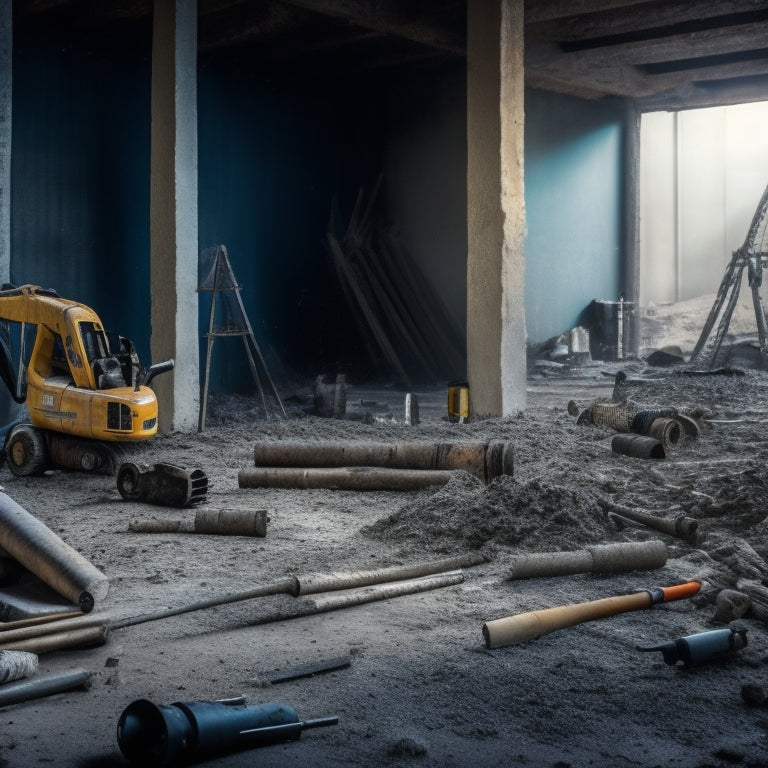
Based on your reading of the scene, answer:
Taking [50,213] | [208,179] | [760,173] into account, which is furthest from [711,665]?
[760,173]

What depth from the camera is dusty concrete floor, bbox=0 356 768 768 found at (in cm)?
294

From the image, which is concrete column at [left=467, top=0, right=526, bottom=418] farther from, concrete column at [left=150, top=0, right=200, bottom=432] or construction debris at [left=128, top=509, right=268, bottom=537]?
construction debris at [left=128, top=509, right=268, bottom=537]

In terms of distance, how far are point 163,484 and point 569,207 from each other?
1328 centimetres

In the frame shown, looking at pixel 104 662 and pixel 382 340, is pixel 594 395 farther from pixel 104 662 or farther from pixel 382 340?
pixel 104 662

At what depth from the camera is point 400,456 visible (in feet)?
23.4

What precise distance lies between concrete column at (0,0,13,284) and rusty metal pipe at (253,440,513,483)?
341 centimetres

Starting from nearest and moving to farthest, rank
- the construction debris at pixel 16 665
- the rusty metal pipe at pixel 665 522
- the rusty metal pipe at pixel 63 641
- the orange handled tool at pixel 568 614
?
1. the construction debris at pixel 16 665
2. the rusty metal pipe at pixel 63 641
3. the orange handled tool at pixel 568 614
4. the rusty metal pipe at pixel 665 522

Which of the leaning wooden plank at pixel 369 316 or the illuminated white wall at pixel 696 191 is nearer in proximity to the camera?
the leaning wooden plank at pixel 369 316

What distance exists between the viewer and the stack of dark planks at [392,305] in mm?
14695

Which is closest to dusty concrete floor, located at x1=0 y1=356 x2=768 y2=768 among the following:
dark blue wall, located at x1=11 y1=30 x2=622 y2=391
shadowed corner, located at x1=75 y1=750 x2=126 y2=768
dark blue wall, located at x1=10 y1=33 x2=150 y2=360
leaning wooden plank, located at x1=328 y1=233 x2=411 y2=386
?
shadowed corner, located at x1=75 y1=750 x2=126 y2=768

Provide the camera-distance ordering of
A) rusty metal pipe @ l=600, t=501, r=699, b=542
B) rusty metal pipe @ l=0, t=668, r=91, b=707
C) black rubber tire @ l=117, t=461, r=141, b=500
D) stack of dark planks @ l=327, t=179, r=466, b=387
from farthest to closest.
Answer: stack of dark planks @ l=327, t=179, r=466, b=387 → black rubber tire @ l=117, t=461, r=141, b=500 → rusty metal pipe @ l=600, t=501, r=699, b=542 → rusty metal pipe @ l=0, t=668, r=91, b=707

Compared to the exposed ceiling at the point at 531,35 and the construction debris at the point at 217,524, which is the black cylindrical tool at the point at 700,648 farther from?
the exposed ceiling at the point at 531,35

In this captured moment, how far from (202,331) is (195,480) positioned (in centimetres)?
643

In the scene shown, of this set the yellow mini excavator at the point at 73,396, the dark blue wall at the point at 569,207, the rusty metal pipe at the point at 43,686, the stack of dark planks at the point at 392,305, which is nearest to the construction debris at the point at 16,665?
the rusty metal pipe at the point at 43,686
